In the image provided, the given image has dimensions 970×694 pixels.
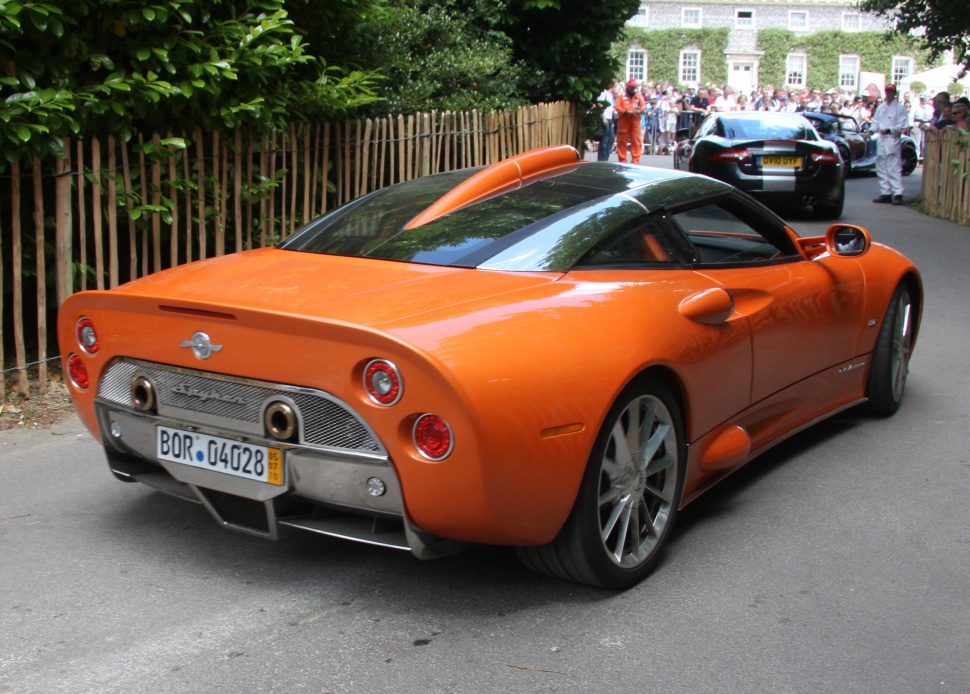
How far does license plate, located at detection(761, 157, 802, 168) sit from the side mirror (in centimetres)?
1019

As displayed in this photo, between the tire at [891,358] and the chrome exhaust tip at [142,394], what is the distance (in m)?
3.68

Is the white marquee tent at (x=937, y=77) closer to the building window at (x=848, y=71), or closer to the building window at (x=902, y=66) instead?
the building window at (x=848, y=71)

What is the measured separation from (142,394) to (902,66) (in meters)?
75.7

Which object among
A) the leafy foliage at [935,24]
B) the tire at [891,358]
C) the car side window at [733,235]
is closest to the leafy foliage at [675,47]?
the leafy foliage at [935,24]

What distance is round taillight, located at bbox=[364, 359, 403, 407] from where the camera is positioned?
330 centimetres

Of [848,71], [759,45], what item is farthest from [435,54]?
[848,71]

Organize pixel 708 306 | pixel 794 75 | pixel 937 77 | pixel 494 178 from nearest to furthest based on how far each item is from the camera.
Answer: pixel 708 306
pixel 494 178
pixel 937 77
pixel 794 75

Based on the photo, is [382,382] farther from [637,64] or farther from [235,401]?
[637,64]

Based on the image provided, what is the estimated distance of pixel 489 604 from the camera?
3705mm

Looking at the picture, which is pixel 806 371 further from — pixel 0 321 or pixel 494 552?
pixel 0 321

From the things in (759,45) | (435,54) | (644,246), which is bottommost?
(644,246)

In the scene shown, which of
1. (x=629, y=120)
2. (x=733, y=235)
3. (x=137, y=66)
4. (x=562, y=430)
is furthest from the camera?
(x=629, y=120)

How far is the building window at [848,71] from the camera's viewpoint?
69.8m

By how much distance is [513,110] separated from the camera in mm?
11797
